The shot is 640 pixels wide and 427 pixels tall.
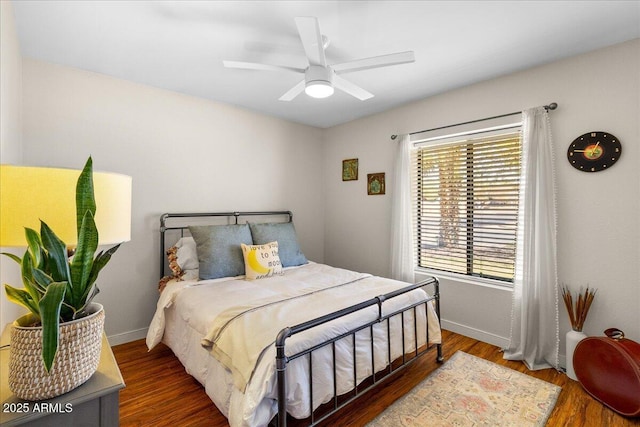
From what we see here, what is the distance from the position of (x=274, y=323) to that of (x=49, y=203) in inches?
47.9

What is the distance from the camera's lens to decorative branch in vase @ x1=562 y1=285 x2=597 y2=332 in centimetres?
221

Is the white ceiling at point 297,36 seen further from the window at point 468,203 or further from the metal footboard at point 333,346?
the metal footboard at point 333,346

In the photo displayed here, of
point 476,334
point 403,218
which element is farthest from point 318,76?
point 476,334

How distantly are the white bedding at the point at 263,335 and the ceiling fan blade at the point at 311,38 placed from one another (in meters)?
1.64

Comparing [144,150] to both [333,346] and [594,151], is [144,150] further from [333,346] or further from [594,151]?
[594,151]

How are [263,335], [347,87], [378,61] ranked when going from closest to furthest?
[263,335] → [378,61] → [347,87]

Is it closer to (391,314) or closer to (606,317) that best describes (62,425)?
(391,314)

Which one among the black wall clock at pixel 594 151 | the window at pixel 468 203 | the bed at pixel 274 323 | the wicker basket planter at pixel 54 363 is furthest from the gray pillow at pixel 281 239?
the black wall clock at pixel 594 151

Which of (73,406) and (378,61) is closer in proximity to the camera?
(73,406)

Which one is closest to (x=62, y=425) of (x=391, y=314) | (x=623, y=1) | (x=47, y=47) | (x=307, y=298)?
(x=307, y=298)

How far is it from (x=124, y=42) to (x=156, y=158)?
3.60ft

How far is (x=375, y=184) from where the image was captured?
3799 mm

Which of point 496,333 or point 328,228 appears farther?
point 328,228

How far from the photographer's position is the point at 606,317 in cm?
222
